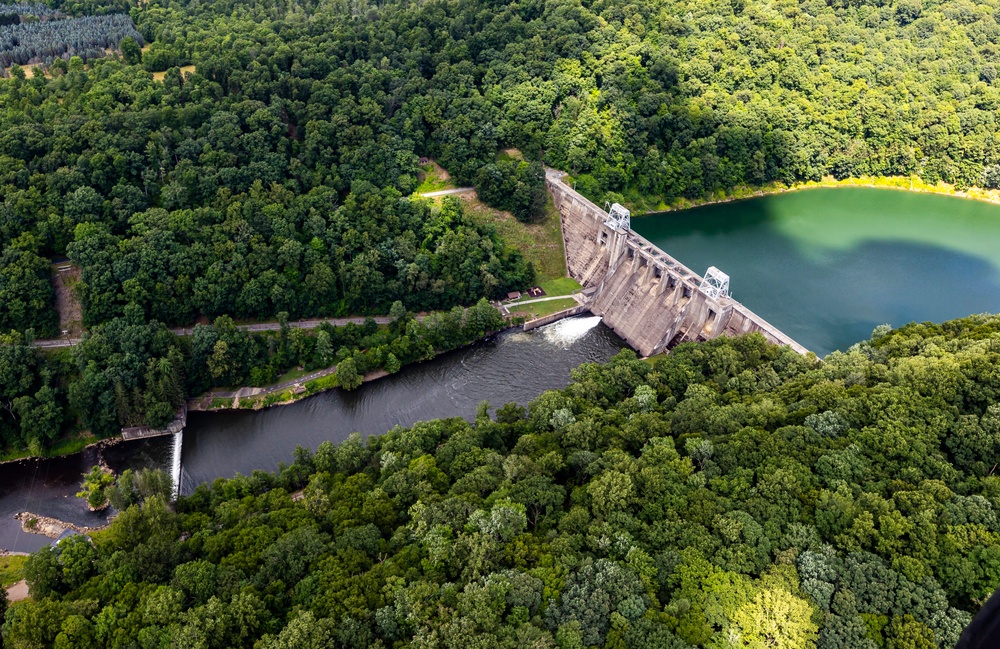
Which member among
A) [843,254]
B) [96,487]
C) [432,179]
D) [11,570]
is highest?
[432,179]

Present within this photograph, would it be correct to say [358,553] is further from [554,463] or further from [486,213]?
[486,213]

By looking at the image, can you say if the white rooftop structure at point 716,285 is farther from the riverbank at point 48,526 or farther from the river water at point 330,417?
the riverbank at point 48,526

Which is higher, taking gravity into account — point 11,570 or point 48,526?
point 11,570

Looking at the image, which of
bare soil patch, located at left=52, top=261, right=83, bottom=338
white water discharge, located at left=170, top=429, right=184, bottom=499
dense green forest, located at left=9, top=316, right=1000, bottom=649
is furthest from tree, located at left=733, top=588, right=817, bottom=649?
bare soil patch, located at left=52, top=261, right=83, bottom=338

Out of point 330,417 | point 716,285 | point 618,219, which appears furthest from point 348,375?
point 716,285

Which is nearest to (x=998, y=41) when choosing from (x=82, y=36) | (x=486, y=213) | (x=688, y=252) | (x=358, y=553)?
(x=688, y=252)

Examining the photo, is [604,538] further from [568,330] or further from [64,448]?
[64,448]
